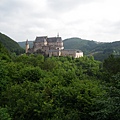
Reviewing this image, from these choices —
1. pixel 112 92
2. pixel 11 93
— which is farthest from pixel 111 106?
pixel 11 93

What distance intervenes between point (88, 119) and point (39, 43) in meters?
65.1

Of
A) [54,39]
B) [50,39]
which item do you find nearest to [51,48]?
[54,39]

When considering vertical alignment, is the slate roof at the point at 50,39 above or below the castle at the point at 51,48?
above

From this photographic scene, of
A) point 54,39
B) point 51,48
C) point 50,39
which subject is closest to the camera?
point 51,48

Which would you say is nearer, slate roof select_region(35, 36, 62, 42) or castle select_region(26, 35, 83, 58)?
castle select_region(26, 35, 83, 58)

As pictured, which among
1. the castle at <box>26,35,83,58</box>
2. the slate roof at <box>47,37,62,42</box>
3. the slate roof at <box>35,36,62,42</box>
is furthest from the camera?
the slate roof at <box>35,36,62,42</box>

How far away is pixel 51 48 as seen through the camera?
74.0m

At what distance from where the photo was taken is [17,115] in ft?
51.5

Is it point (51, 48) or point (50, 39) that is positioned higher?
point (50, 39)

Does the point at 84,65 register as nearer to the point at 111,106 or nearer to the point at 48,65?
the point at 48,65

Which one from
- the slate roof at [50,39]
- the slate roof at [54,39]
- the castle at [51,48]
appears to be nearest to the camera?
the castle at [51,48]

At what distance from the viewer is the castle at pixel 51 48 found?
71625 mm

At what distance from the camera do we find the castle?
7162 centimetres

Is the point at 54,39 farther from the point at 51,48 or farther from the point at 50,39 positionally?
the point at 51,48
